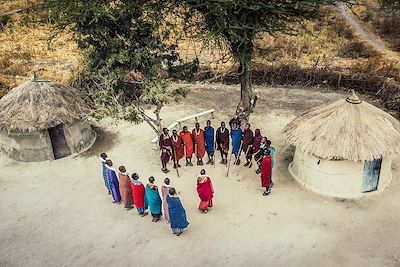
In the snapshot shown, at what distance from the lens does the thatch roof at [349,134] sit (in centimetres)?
987

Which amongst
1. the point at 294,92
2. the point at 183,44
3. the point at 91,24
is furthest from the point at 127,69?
the point at 183,44

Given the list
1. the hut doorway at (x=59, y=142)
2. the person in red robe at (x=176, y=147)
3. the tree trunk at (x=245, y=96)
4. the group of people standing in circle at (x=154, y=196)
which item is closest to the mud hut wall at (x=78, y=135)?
the hut doorway at (x=59, y=142)

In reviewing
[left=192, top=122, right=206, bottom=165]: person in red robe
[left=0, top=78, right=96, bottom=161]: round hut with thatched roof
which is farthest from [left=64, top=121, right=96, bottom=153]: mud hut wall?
[left=192, top=122, right=206, bottom=165]: person in red robe

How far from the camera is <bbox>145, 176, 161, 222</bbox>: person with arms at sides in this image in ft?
30.4

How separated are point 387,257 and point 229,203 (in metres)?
3.63

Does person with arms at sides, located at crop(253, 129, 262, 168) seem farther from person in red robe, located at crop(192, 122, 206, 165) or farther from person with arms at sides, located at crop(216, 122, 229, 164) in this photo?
person in red robe, located at crop(192, 122, 206, 165)

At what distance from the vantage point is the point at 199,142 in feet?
38.8

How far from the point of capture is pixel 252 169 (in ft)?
39.2

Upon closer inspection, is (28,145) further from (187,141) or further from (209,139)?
(209,139)

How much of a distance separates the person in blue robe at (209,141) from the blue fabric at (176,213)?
10.3 ft

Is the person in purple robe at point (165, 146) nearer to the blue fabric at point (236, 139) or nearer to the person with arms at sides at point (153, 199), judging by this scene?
the blue fabric at point (236, 139)

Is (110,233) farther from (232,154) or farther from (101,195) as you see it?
(232,154)

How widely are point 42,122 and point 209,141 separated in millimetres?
4658

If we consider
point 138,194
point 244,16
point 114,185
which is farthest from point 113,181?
point 244,16
